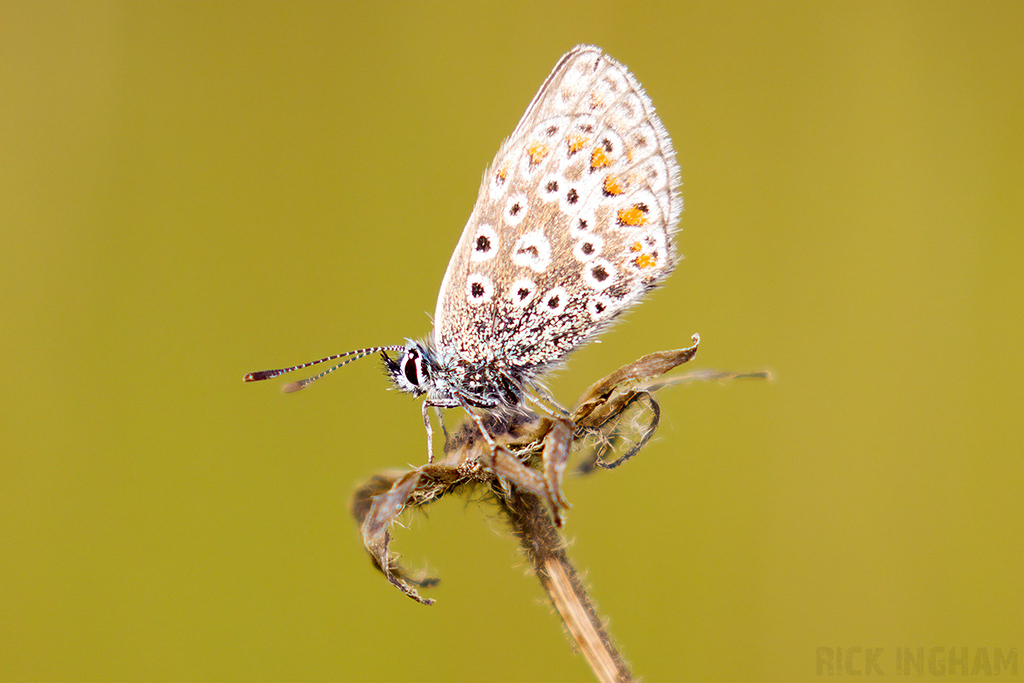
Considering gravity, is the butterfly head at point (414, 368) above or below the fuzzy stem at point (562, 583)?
above

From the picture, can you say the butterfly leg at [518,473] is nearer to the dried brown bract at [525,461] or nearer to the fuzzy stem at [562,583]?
the dried brown bract at [525,461]

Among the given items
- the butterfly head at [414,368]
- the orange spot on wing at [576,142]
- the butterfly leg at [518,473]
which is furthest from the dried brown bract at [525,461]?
the orange spot on wing at [576,142]

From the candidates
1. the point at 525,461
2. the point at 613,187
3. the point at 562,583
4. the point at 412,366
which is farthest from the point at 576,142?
the point at 562,583

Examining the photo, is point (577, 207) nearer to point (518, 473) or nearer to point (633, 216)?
point (633, 216)

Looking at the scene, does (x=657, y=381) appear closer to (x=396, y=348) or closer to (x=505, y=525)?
(x=505, y=525)

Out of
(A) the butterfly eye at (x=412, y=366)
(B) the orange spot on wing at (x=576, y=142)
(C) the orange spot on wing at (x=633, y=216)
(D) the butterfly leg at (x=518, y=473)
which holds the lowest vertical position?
(D) the butterfly leg at (x=518, y=473)

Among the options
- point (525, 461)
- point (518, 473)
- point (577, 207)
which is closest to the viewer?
point (518, 473)

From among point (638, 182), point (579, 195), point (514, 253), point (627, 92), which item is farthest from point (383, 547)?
point (627, 92)
